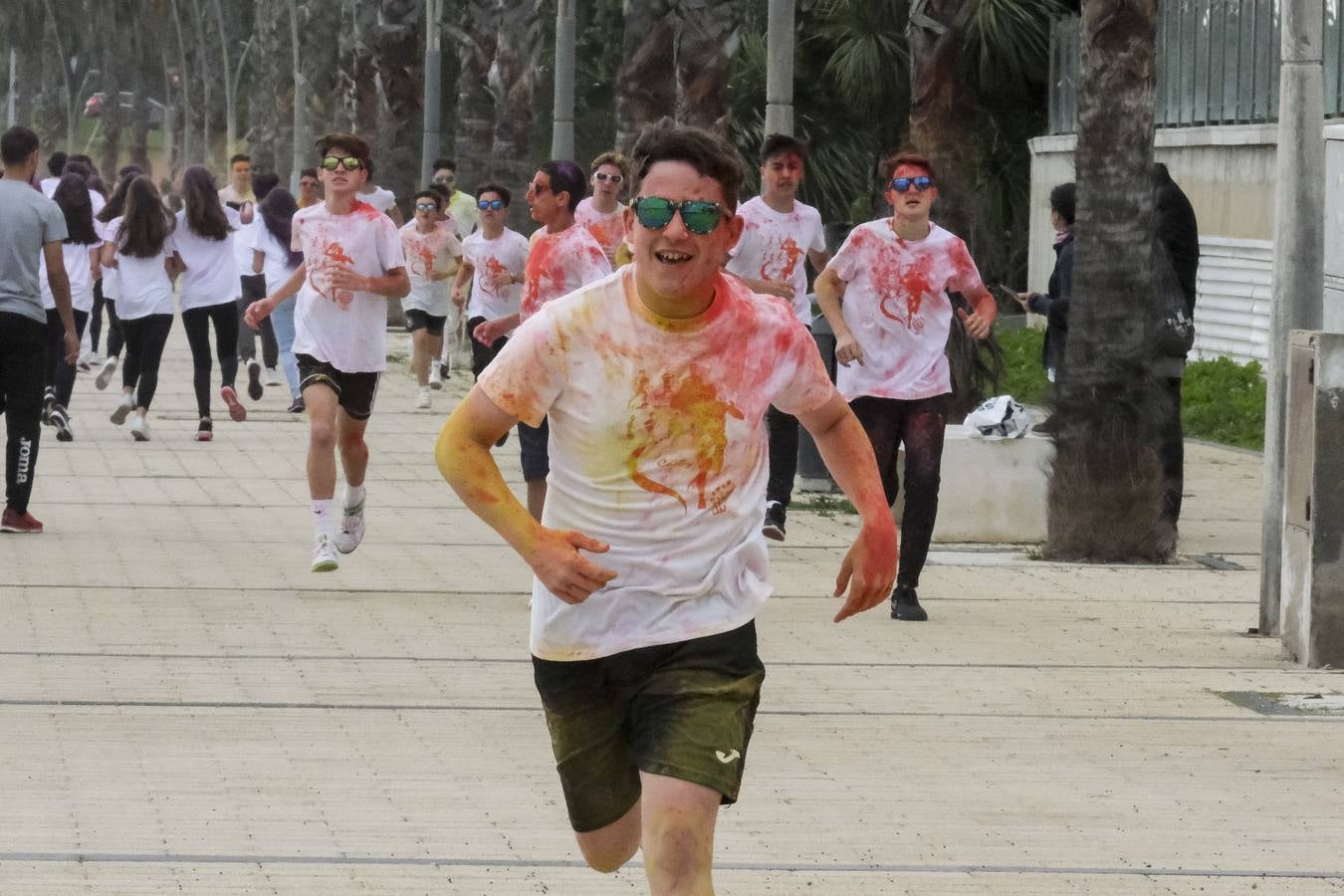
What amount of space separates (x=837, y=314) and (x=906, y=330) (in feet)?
0.95

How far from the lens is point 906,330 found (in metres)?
9.98

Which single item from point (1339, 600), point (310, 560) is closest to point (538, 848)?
point (1339, 600)

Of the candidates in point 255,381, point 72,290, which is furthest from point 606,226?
point 255,381

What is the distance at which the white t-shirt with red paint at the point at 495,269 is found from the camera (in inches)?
584

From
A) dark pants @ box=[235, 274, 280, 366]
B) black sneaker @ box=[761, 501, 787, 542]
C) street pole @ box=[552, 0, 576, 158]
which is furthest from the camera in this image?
street pole @ box=[552, 0, 576, 158]

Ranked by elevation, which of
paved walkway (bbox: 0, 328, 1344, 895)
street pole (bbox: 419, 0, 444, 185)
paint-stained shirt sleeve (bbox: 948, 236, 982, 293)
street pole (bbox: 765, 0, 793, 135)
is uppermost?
street pole (bbox: 419, 0, 444, 185)

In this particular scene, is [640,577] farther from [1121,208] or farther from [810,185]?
[810,185]

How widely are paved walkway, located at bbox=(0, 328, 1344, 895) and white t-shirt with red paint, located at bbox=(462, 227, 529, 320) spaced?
9.18 feet

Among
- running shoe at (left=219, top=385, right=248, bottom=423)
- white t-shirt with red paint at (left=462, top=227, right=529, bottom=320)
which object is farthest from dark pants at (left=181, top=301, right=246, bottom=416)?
white t-shirt with red paint at (left=462, top=227, right=529, bottom=320)

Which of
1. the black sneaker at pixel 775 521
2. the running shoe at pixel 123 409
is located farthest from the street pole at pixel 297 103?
the black sneaker at pixel 775 521

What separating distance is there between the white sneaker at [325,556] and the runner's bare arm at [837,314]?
234 centimetres

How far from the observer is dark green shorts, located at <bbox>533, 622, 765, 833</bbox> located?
14.9 feet

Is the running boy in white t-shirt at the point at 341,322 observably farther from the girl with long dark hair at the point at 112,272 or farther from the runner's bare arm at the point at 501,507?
the girl with long dark hair at the point at 112,272

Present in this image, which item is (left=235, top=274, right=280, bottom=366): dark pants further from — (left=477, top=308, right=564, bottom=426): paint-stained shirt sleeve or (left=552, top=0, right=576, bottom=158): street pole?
(left=477, top=308, right=564, bottom=426): paint-stained shirt sleeve
